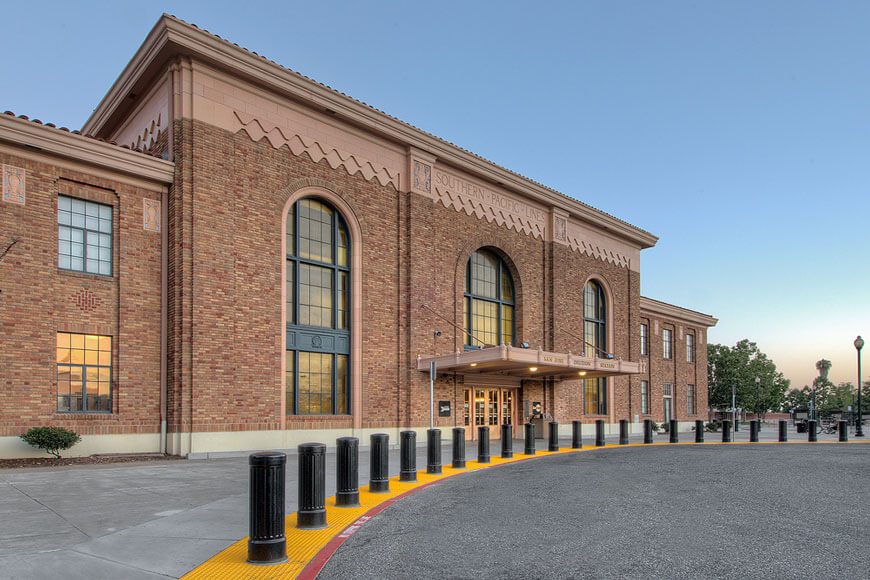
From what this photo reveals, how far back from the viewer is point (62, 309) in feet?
57.5

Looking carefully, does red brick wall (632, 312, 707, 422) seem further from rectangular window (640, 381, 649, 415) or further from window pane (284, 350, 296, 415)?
window pane (284, 350, 296, 415)

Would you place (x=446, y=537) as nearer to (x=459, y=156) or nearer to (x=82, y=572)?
(x=82, y=572)

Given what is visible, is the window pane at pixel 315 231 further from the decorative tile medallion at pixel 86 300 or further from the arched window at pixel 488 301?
the arched window at pixel 488 301

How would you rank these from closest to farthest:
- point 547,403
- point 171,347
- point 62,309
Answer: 1. point 62,309
2. point 171,347
3. point 547,403

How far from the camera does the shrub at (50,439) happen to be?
16078 mm

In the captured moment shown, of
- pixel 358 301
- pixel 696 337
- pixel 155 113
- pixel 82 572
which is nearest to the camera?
pixel 82 572

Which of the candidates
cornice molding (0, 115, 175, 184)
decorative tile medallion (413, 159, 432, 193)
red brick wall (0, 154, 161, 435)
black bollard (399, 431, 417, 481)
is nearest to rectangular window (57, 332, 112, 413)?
red brick wall (0, 154, 161, 435)

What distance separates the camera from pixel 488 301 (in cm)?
3009

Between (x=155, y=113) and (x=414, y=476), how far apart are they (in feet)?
46.5

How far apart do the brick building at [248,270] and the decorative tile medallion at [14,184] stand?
0.04 m

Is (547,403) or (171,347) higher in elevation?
(171,347)

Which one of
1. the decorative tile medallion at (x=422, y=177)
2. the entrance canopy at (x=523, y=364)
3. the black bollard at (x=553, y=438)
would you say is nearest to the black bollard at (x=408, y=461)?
the black bollard at (x=553, y=438)

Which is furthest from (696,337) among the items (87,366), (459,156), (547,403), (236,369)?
(87,366)

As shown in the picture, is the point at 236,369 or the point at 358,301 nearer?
the point at 236,369
